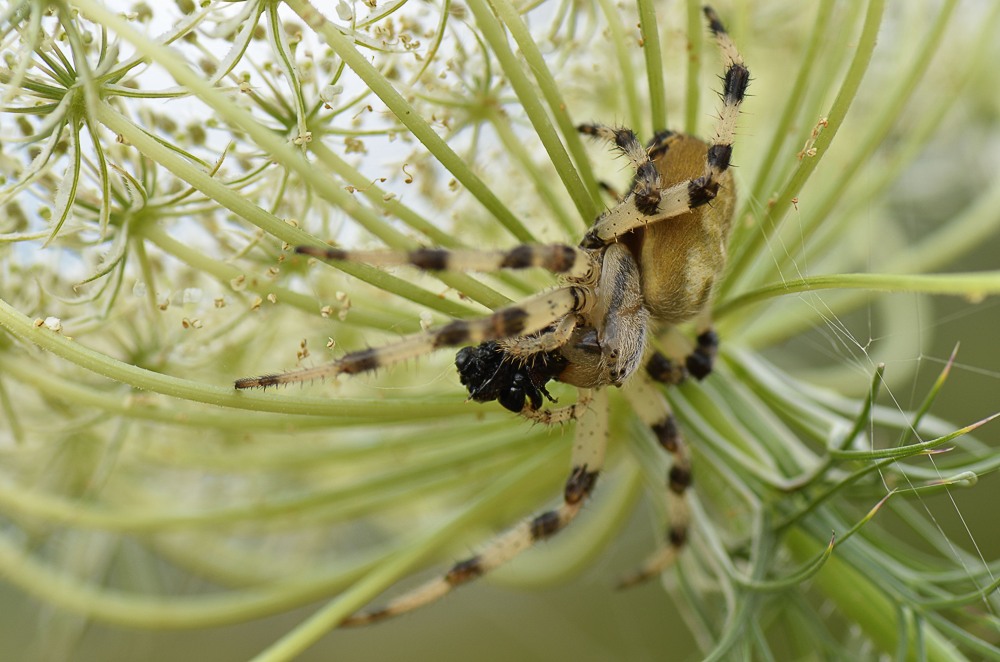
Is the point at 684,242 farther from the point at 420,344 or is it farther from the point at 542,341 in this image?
the point at 420,344

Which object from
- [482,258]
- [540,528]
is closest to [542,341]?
[482,258]

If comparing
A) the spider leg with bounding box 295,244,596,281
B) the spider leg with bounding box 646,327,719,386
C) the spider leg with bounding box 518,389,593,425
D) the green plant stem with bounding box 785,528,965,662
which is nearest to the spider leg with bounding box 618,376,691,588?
the spider leg with bounding box 646,327,719,386

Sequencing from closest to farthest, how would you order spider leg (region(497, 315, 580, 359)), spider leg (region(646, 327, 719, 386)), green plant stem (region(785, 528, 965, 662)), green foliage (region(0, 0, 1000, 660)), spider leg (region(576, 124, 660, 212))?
1. green foliage (region(0, 0, 1000, 660))
2. spider leg (region(576, 124, 660, 212))
3. spider leg (region(497, 315, 580, 359))
4. green plant stem (region(785, 528, 965, 662))
5. spider leg (region(646, 327, 719, 386))

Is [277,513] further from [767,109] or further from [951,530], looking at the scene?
[951,530]

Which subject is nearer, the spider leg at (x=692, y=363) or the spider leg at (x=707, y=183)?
the spider leg at (x=707, y=183)

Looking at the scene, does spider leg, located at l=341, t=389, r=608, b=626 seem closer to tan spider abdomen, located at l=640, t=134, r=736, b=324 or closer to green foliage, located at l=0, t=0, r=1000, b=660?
green foliage, located at l=0, t=0, r=1000, b=660

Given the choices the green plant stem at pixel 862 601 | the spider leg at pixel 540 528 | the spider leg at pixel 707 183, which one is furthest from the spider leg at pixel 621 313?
the green plant stem at pixel 862 601

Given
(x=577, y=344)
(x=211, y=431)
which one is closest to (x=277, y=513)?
(x=211, y=431)

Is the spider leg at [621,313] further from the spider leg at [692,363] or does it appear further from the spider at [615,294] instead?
the spider leg at [692,363]

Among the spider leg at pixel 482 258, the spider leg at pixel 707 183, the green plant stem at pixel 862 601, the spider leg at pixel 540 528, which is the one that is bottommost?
the green plant stem at pixel 862 601
